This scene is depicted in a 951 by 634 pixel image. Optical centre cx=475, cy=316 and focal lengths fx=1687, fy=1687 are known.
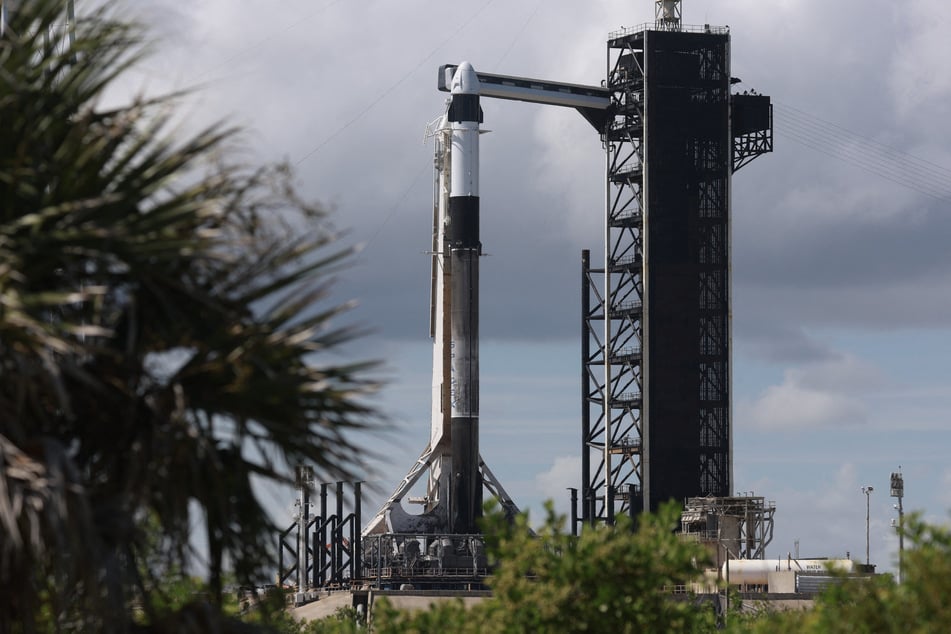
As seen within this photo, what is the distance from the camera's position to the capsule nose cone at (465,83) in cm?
8427

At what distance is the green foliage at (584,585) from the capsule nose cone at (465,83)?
6786 centimetres

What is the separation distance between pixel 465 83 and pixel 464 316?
11739 millimetres

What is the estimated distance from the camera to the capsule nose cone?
84269 millimetres

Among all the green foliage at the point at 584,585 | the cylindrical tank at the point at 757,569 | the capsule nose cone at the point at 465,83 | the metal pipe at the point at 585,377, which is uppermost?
the capsule nose cone at the point at 465,83

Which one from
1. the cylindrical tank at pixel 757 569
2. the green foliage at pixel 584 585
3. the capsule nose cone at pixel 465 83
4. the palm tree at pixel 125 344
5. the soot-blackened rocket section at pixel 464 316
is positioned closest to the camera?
the palm tree at pixel 125 344

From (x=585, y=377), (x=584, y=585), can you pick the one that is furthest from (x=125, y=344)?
(x=585, y=377)

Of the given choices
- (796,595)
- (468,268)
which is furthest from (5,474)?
(468,268)

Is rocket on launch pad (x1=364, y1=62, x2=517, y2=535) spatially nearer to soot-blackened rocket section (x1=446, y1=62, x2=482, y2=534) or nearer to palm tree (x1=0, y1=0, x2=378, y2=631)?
soot-blackened rocket section (x1=446, y1=62, x2=482, y2=534)

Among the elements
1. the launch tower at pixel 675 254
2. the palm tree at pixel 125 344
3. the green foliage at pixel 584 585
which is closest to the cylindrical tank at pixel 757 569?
the launch tower at pixel 675 254

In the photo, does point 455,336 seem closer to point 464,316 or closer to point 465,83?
point 464,316

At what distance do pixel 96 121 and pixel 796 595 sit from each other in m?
62.3

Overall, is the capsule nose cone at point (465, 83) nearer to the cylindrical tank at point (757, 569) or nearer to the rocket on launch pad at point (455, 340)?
the rocket on launch pad at point (455, 340)

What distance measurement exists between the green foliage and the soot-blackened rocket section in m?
64.7

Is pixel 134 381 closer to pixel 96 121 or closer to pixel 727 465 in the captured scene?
pixel 96 121
